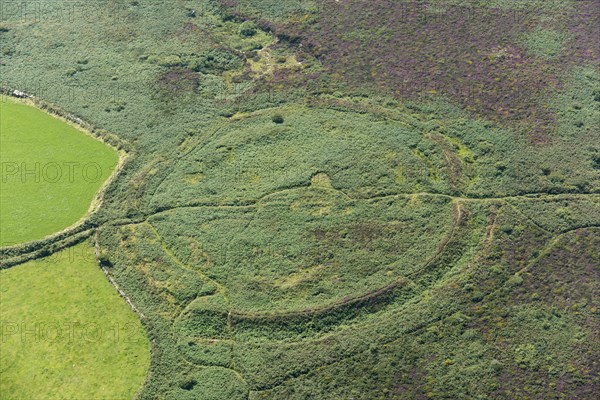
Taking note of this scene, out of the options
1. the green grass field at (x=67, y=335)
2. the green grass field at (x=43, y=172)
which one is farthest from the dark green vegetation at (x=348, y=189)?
the green grass field at (x=43, y=172)

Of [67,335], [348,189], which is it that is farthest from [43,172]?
[348,189]

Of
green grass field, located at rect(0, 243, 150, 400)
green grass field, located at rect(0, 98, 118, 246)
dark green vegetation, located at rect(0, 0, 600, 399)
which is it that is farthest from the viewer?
green grass field, located at rect(0, 98, 118, 246)

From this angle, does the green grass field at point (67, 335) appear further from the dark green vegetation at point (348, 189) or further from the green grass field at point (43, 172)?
the green grass field at point (43, 172)

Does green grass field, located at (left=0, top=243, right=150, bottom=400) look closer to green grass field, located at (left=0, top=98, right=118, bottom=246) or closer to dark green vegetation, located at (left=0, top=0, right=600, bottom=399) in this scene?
dark green vegetation, located at (left=0, top=0, right=600, bottom=399)

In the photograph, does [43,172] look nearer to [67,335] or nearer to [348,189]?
[67,335]

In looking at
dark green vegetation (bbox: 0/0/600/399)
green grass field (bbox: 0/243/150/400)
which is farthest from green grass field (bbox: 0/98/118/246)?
green grass field (bbox: 0/243/150/400)

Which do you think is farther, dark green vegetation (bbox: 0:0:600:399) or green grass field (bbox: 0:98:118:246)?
green grass field (bbox: 0:98:118:246)

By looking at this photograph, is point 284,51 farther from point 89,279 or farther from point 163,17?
point 89,279

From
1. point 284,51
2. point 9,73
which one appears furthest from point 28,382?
point 284,51
